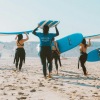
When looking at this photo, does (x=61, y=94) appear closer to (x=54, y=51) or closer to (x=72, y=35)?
(x=54, y=51)

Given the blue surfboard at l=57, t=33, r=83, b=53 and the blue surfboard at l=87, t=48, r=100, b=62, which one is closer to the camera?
the blue surfboard at l=57, t=33, r=83, b=53

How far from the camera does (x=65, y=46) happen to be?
16.7m

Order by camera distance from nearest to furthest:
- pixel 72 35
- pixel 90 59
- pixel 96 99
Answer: pixel 96 99, pixel 72 35, pixel 90 59

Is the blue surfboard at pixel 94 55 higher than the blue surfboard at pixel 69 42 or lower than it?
lower

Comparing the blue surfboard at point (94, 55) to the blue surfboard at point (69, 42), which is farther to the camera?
the blue surfboard at point (94, 55)

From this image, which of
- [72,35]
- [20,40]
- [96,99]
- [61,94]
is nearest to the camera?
[96,99]

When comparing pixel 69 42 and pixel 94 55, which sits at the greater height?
pixel 69 42

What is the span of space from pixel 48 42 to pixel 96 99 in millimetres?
4377

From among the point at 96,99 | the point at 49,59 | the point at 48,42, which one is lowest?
the point at 96,99

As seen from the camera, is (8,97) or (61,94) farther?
(61,94)

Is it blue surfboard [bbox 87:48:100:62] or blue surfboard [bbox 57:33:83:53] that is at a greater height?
blue surfboard [bbox 57:33:83:53]

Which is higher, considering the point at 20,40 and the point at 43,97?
the point at 20,40

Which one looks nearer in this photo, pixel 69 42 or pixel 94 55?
pixel 69 42

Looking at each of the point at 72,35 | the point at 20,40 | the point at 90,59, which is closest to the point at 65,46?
the point at 72,35
